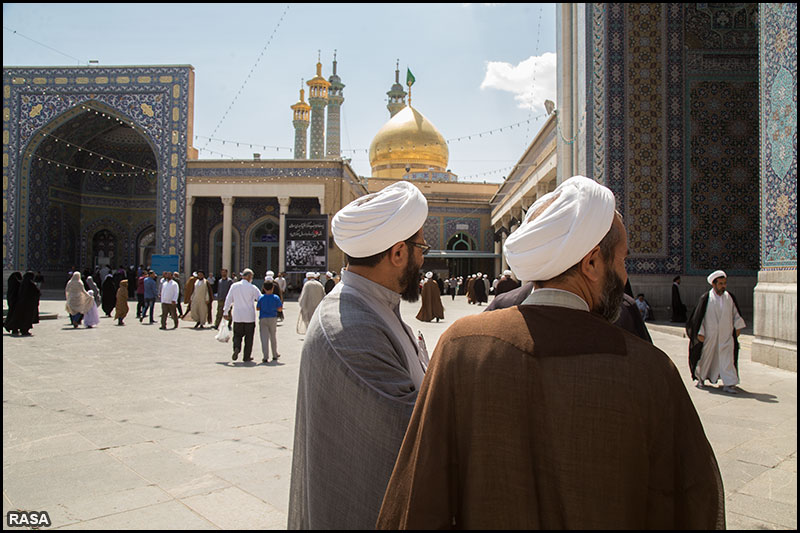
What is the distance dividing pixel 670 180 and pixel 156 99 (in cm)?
1793

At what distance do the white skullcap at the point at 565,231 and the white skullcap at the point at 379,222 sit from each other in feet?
1.44

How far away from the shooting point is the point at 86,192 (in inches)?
985

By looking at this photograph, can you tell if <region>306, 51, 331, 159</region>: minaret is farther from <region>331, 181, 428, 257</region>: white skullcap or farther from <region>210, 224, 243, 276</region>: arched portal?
<region>331, 181, 428, 257</region>: white skullcap

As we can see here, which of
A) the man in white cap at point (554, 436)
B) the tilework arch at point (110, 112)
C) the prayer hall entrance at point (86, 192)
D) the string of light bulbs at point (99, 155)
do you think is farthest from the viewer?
the string of light bulbs at point (99, 155)

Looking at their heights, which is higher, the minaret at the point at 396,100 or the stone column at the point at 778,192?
the minaret at the point at 396,100

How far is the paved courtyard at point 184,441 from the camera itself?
2.60 meters

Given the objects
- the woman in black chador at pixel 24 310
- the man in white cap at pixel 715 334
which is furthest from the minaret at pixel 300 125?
the man in white cap at pixel 715 334

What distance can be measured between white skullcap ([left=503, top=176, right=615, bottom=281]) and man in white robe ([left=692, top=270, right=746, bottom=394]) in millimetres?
4908

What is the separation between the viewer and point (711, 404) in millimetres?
4711

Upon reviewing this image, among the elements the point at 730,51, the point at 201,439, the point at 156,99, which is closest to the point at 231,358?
the point at 201,439

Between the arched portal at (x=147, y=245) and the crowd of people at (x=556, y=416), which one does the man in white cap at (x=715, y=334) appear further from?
the arched portal at (x=147, y=245)

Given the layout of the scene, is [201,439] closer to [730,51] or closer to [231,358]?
[231,358]

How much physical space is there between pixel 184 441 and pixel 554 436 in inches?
126

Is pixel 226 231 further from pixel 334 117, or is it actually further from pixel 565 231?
pixel 565 231
